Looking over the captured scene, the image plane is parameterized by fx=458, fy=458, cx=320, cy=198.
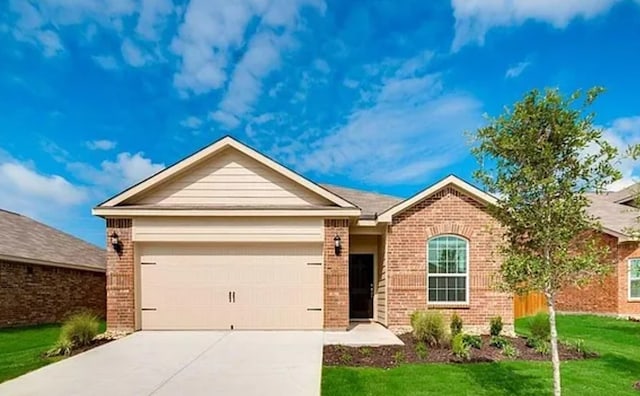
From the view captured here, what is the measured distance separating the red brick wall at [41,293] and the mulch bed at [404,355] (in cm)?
1086

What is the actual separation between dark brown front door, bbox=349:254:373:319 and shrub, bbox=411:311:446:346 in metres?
4.21

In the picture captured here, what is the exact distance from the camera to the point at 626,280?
1778 cm

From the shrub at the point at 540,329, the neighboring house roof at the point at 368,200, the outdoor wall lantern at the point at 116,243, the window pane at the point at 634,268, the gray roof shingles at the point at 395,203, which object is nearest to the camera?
the shrub at the point at 540,329

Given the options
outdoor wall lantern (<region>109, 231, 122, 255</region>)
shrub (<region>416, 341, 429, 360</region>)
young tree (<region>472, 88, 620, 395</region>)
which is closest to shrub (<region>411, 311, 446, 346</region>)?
shrub (<region>416, 341, 429, 360</region>)

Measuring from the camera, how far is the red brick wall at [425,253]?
12.9 m

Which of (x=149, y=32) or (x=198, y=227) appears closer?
(x=198, y=227)

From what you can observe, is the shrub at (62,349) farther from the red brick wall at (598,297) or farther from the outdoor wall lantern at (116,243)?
the red brick wall at (598,297)

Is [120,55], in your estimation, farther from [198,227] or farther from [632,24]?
[632,24]

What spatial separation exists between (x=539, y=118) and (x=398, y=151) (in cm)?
1387

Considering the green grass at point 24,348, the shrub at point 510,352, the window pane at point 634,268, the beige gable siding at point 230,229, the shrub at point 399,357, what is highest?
the beige gable siding at point 230,229

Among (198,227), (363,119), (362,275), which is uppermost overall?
(363,119)

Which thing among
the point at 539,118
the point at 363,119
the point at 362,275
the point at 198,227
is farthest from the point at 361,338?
the point at 363,119

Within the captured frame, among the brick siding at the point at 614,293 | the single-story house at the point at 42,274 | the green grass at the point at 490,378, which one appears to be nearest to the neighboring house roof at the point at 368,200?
the green grass at the point at 490,378

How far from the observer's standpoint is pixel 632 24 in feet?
45.2
